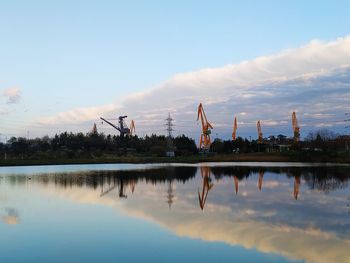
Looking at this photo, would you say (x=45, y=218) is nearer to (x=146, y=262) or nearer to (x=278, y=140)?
(x=146, y=262)

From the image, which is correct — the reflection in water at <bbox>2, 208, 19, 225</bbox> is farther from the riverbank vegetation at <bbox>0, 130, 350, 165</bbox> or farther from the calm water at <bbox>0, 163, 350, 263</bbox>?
the riverbank vegetation at <bbox>0, 130, 350, 165</bbox>

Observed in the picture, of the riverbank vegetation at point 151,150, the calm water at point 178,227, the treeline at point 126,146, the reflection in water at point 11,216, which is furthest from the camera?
the treeline at point 126,146

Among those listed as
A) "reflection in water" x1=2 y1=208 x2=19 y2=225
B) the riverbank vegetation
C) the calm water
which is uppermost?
the riverbank vegetation

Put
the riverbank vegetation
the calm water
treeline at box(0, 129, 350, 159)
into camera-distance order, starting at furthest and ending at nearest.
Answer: treeline at box(0, 129, 350, 159)
the riverbank vegetation
the calm water

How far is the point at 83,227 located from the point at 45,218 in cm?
235

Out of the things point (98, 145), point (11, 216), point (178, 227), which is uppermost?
point (98, 145)

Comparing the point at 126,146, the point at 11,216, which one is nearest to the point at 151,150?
the point at 126,146

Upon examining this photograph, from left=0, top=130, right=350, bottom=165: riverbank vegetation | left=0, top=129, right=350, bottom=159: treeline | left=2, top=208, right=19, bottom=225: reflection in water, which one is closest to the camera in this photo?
left=2, top=208, right=19, bottom=225: reflection in water

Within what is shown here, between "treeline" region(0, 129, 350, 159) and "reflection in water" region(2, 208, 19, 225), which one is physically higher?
"treeline" region(0, 129, 350, 159)

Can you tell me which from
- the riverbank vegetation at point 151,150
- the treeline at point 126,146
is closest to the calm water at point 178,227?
the riverbank vegetation at point 151,150

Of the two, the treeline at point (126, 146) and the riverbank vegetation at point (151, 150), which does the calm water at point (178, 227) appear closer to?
the riverbank vegetation at point (151, 150)

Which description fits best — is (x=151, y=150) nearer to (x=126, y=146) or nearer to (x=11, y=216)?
(x=126, y=146)

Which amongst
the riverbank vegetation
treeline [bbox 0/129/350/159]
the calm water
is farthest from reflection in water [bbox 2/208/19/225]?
treeline [bbox 0/129/350/159]

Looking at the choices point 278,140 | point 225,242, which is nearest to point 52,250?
point 225,242
